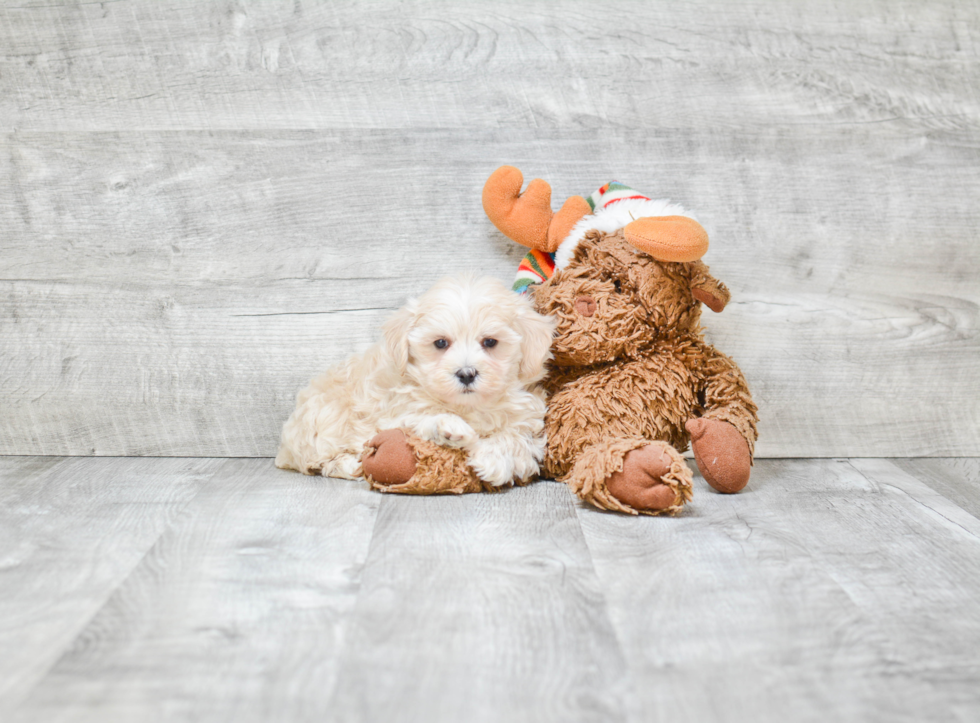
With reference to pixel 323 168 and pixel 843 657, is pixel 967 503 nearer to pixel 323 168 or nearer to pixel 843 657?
pixel 843 657

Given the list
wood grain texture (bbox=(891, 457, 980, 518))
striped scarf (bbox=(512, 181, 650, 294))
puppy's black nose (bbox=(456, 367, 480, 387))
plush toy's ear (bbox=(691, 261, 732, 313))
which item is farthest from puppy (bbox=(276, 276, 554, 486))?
wood grain texture (bbox=(891, 457, 980, 518))

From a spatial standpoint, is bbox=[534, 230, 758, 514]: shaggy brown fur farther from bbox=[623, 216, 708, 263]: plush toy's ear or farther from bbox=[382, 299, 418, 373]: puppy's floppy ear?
bbox=[382, 299, 418, 373]: puppy's floppy ear

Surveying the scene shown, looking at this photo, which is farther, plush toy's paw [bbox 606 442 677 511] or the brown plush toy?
the brown plush toy

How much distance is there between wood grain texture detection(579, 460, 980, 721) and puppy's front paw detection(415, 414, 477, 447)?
23 cm

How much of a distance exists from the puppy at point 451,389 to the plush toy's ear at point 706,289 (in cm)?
27

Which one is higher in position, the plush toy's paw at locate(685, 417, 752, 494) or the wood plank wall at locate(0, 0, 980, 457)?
the wood plank wall at locate(0, 0, 980, 457)

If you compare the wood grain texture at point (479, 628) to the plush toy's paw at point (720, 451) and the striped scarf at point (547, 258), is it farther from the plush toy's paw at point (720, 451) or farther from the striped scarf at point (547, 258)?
the striped scarf at point (547, 258)

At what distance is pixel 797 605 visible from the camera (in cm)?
96

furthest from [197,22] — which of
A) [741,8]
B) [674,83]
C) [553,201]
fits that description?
[741,8]

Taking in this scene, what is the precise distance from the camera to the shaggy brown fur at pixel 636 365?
53.8 inches

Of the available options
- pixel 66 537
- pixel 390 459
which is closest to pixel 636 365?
pixel 390 459

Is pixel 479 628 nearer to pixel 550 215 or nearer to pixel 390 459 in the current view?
pixel 390 459

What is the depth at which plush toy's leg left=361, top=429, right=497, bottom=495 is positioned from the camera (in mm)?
1332

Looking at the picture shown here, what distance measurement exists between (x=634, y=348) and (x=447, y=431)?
37 centimetres
